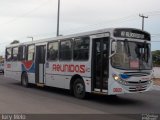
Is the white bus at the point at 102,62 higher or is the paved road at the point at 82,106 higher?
the white bus at the point at 102,62

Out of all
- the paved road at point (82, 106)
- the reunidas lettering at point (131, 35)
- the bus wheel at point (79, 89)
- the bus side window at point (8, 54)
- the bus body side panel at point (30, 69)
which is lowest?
the paved road at point (82, 106)

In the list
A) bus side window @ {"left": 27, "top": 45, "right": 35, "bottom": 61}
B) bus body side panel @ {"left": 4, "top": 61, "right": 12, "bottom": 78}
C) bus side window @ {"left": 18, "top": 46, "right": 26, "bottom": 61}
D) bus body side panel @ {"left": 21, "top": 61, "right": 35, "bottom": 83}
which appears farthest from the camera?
bus body side panel @ {"left": 4, "top": 61, "right": 12, "bottom": 78}

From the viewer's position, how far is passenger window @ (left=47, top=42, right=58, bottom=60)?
62.0ft

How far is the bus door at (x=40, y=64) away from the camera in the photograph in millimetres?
20286

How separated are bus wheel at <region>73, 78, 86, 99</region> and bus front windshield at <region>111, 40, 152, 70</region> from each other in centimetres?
241

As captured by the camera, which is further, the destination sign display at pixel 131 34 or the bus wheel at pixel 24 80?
the bus wheel at pixel 24 80

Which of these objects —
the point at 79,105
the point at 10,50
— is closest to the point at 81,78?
the point at 79,105

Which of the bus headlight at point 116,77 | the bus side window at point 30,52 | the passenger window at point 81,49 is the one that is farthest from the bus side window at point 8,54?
the bus headlight at point 116,77

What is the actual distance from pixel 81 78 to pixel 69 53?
1646mm

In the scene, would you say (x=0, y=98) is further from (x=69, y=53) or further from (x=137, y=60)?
(x=137, y=60)

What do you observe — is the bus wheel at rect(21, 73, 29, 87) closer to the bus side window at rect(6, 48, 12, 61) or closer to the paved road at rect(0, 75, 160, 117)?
the bus side window at rect(6, 48, 12, 61)

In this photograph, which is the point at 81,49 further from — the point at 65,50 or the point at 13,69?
the point at 13,69

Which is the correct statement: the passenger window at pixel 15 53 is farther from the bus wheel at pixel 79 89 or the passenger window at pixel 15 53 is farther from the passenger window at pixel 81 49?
the bus wheel at pixel 79 89

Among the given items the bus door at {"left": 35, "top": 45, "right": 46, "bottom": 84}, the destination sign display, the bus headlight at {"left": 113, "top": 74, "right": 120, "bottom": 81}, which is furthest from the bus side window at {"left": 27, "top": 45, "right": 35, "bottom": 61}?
the bus headlight at {"left": 113, "top": 74, "right": 120, "bottom": 81}
